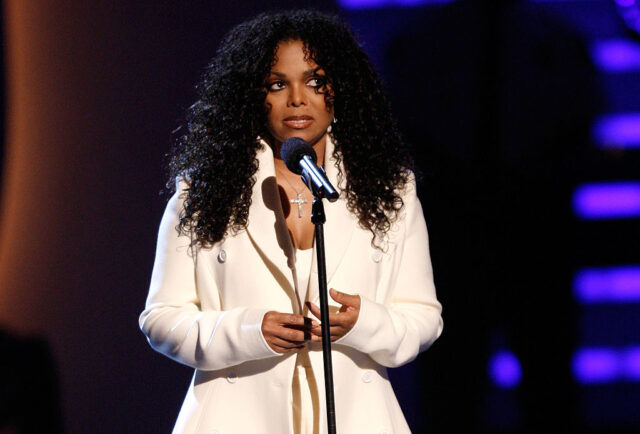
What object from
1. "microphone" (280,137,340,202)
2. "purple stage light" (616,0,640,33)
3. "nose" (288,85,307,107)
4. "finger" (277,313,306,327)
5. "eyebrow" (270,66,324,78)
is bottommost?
"finger" (277,313,306,327)

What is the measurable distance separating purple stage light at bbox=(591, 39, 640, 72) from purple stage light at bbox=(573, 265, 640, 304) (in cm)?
80

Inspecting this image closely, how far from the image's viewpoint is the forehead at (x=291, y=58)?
1.93 metres

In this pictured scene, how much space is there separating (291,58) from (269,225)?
0.40 meters

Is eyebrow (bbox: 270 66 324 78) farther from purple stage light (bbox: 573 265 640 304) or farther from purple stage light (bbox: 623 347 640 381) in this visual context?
purple stage light (bbox: 623 347 640 381)

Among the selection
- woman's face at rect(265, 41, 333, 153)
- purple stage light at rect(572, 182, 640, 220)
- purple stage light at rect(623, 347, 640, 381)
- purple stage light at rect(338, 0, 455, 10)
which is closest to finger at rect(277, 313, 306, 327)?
woman's face at rect(265, 41, 333, 153)

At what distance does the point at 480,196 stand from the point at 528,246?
28 cm

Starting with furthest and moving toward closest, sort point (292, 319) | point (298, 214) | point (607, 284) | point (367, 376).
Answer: point (607, 284) < point (298, 214) < point (367, 376) < point (292, 319)

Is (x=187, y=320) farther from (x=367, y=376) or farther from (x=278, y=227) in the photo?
(x=367, y=376)

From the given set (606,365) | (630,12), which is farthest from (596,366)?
(630,12)

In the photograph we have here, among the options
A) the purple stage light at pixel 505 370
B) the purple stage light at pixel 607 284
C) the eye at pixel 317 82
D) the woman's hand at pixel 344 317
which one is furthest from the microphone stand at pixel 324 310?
the purple stage light at pixel 607 284

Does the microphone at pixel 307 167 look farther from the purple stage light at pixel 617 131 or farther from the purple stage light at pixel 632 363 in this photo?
the purple stage light at pixel 632 363

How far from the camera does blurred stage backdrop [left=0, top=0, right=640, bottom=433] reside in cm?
296

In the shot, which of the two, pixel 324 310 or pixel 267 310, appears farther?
pixel 267 310

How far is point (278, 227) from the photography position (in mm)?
1917
